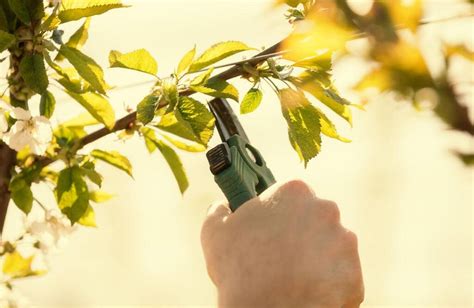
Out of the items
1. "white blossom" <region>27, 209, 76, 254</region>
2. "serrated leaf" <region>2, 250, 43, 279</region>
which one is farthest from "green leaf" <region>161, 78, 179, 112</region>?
"serrated leaf" <region>2, 250, 43, 279</region>

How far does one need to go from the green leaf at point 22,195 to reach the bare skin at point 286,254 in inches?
15.9

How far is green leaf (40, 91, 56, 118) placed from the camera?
1.21 metres

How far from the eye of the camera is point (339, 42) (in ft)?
1.29

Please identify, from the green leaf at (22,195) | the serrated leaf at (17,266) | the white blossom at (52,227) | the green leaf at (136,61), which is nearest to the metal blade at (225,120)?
the green leaf at (136,61)

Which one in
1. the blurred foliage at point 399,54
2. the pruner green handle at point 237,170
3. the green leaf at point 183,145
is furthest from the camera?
the green leaf at point 183,145

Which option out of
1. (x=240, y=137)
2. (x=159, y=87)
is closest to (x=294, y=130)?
(x=240, y=137)

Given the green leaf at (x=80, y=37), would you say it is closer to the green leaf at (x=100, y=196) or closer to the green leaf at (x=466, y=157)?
the green leaf at (x=100, y=196)

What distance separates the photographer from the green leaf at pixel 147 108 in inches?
41.0

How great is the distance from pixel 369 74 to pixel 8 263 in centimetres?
128

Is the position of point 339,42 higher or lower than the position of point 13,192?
lower

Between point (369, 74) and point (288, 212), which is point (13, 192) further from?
point (369, 74)

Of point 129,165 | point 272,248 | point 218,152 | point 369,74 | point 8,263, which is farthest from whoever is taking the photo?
point 8,263

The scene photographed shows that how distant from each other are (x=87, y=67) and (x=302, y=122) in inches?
11.9

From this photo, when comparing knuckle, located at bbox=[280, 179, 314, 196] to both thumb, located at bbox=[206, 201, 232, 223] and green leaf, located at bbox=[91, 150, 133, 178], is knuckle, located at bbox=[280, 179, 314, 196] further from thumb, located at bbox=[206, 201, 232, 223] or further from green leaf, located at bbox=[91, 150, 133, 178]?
green leaf, located at bbox=[91, 150, 133, 178]
